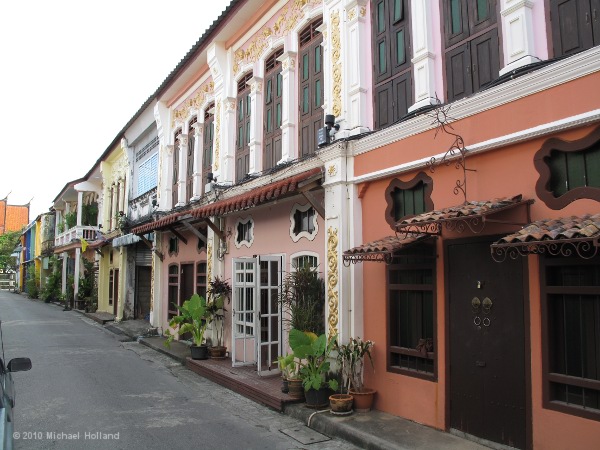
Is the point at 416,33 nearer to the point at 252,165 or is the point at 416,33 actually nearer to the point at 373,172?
the point at 373,172

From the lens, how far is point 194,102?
15.3m

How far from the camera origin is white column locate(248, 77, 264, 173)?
11.5 metres

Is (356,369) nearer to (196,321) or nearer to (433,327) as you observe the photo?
(433,327)

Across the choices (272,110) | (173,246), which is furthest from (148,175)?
(272,110)

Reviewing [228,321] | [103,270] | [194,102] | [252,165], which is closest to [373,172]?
[252,165]

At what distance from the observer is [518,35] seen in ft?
18.8

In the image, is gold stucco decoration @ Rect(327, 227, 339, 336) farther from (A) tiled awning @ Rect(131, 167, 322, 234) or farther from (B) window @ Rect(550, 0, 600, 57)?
(B) window @ Rect(550, 0, 600, 57)

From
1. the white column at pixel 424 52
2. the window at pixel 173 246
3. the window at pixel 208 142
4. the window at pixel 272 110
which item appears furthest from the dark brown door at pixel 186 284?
the white column at pixel 424 52

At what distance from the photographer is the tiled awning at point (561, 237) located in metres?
4.16

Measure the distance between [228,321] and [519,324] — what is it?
798cm

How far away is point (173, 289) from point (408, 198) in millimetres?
11047

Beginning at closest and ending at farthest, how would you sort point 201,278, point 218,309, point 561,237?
1. point 561,237
2. point 218,309
3. point 201,278

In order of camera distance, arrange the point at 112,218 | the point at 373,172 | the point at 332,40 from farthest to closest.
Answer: the point at 112,218 < the point at 332,40 < the point at 373,172

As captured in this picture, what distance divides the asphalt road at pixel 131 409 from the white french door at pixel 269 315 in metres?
1.04
